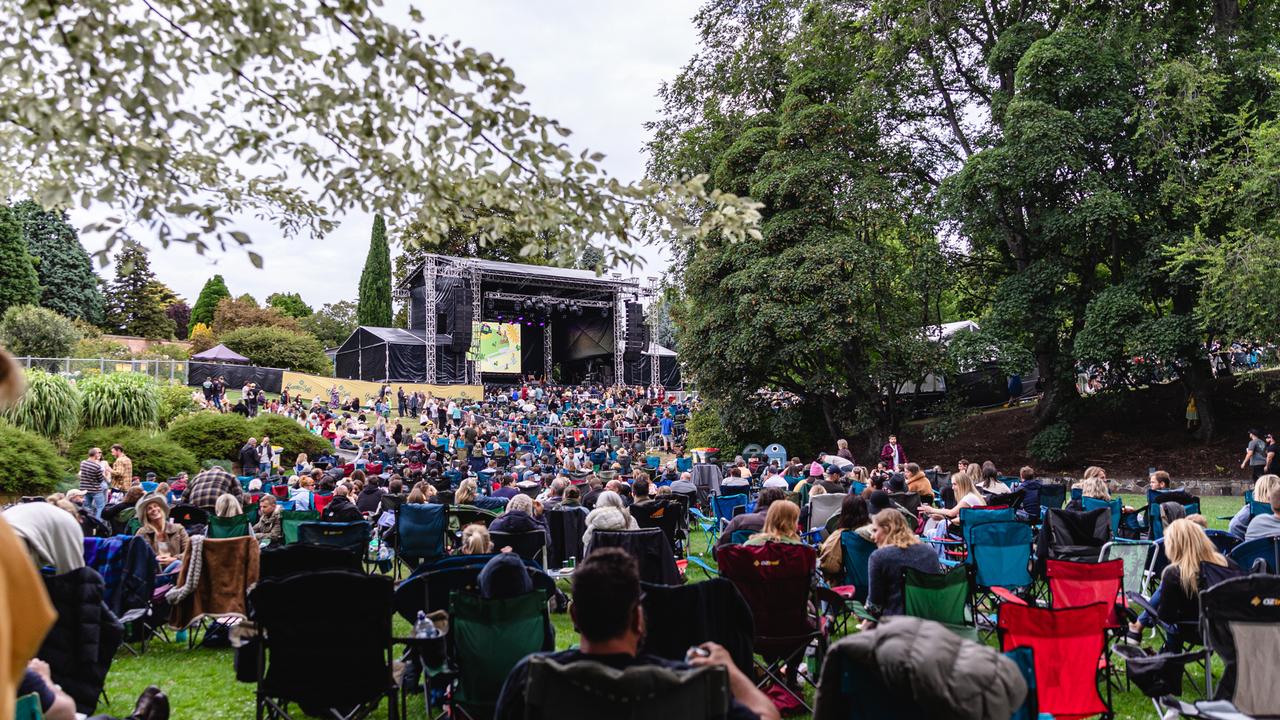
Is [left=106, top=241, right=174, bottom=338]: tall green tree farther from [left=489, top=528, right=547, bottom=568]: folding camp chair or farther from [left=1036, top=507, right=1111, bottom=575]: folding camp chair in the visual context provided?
[left=1036, top=507, right=1111, bottom=575]: folding camp chair

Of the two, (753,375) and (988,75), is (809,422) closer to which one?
(753,375)

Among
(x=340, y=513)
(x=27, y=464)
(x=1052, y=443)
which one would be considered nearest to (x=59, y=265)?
(x=27, y=464)

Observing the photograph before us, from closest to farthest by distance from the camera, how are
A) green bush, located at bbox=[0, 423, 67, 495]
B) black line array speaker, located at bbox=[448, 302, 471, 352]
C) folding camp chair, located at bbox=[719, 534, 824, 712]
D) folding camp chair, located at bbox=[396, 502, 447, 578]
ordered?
folding camp chair, located at bbox=[719, 534, 824, 712] → folding camp chair, located at bbox=[396, 502, 447, 578] → green bush, located at bbox=[0, 423, 67, 495] → black line array speaker, located at bbox=[448, 302, 471, 352]

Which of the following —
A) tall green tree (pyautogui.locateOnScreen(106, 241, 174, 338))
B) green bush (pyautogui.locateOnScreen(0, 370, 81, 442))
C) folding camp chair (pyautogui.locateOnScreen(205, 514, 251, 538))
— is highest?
tall green tree (pyautogui.locateOnScreen(106, 241, 174, 338))

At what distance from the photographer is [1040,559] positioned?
6512 millimetres

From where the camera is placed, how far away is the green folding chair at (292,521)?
7.21m

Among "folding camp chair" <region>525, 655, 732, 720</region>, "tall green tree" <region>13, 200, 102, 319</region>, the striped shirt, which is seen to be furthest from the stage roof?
"folding camp chair" <region>525, 655, 732, 720</region>

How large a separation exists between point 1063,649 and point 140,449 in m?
16.3

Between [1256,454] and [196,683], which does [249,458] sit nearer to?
[196,683]

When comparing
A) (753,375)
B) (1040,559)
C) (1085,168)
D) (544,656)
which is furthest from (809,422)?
(544,656)

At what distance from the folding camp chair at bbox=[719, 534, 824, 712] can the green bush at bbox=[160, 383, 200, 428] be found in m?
18.1

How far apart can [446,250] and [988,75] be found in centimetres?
3146

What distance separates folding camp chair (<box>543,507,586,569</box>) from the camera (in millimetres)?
7604

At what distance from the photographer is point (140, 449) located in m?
15.3
